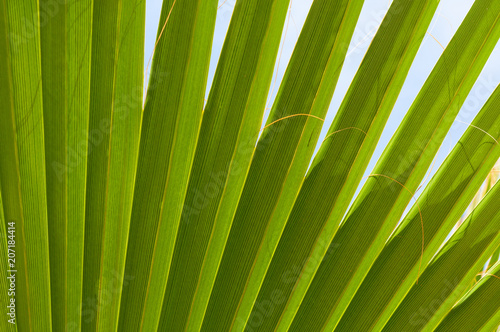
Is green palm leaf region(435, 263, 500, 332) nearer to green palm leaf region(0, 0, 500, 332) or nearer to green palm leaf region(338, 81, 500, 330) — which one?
green palm leaf region(0, 0, 500, 332)

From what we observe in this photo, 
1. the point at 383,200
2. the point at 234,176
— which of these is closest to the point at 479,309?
the point at 383,200

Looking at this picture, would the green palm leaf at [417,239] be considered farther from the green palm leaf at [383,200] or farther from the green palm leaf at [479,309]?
the green palm leaf at [479,309]

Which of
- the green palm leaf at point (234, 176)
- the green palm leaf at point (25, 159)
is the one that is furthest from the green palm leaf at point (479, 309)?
the green palm leaf at point (25, 159)

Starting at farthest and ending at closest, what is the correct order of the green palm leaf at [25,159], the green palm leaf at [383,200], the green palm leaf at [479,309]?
the green palm leaf at [479,309] → the green palm leaf at [383,200] → the green palm leaf at [25,159]

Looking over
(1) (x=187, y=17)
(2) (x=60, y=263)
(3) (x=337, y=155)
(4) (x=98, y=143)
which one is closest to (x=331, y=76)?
(3) (x=337, y=155)

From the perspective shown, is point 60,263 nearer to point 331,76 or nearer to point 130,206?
point 130,206

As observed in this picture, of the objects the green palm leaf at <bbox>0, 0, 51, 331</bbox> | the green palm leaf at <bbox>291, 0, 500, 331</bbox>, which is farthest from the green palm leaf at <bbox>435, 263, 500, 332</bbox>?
the green palm leaf at <bbox>0, 0, 51, 331</bbox>

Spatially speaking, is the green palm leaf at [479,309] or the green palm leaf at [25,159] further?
the green palm leaf at [479,309]

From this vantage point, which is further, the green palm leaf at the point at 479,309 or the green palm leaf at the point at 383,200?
the green palm leaf at the point at 479,309

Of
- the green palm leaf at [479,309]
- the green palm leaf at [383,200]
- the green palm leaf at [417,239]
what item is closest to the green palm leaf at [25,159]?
the green palm leaf at [383,200]

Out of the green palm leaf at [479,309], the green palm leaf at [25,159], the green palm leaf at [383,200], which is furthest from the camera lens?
the green palm leaf at [479,309]

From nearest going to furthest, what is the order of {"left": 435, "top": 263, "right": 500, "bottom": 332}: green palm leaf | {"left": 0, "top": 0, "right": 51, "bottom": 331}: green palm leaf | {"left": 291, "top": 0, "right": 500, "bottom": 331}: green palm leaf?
{"left": 0, "top": 0, "right": 51, "bottom": 331}: green palm leaf, {"left": 291, "top": 0, "right": 500, "bottom": 331}: green palm leaf, {"left": 435, "top": 263, "right": 500, "bottom": 332}: green palm leaf
